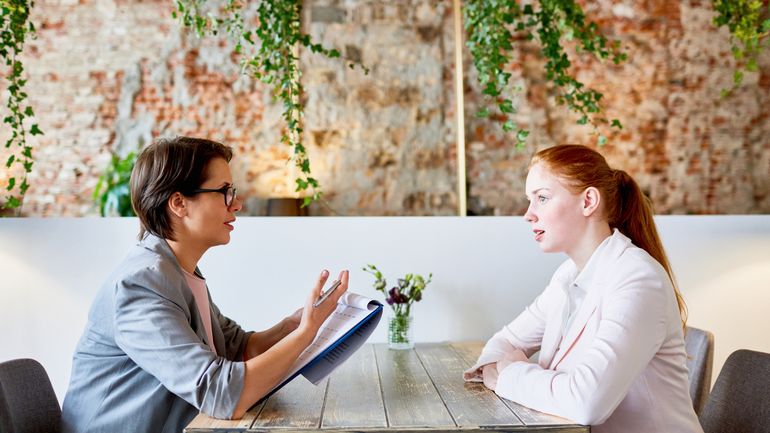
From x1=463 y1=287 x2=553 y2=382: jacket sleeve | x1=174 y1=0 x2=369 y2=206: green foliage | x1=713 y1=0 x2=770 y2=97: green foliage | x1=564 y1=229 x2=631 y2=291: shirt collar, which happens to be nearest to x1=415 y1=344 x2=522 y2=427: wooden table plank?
x1=463 y1=287 x2=553 y2=382: jacket sleeve

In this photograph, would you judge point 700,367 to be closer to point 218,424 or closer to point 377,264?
point 377,264

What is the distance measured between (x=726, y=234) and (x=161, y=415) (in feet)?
8.72

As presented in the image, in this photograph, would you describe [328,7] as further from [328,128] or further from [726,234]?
[726,234]

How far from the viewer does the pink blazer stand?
1593 millimetres

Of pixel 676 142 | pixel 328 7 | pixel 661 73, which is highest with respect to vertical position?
pixel 328 7

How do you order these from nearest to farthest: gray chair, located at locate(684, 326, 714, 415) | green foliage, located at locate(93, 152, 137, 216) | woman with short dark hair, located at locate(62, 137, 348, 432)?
woman with short dark hair, located at locate(62, 137, 348, 432) → gray chair, located at locate(684, 326, 714, 415) → green foliage, located at locate(93, 152, 137, 216)

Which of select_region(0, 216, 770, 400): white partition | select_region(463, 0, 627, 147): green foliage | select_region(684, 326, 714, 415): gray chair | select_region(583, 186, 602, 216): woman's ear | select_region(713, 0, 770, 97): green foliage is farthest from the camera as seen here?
select_region(713, 0, 770, 97): green foliage

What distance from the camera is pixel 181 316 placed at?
1735 millimetres

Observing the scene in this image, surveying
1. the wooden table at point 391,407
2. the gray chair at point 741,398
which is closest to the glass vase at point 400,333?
the wooden table at point 391,407

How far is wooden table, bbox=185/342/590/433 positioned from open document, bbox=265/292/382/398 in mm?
81

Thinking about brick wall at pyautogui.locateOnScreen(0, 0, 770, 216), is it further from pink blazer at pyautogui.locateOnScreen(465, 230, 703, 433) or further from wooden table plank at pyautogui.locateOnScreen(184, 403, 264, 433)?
wooden table plank at pyautogui.locateOnScreen(184, 403, 264, 433)

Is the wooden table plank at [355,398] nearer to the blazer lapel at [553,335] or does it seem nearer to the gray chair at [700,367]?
the blazer lapel at [553,335]

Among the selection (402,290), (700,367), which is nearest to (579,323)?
(700,367)

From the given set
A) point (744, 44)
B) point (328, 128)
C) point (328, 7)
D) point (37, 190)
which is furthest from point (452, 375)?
point (744, 44)
